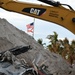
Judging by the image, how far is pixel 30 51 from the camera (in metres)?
17.0

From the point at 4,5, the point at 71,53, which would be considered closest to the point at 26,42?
the point at 4,5

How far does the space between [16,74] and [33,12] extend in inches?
105

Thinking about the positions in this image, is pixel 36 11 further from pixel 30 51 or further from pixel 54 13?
pixel 30 51

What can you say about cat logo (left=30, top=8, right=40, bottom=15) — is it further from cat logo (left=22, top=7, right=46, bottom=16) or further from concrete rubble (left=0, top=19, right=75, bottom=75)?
concrete rubble (left=0, top=19, right=75, bottom=75)

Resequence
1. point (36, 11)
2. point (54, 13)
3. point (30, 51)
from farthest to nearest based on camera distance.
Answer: point (30, 51), point (54, 13), point (36, 11)

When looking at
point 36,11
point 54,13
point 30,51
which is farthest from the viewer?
point 30,51

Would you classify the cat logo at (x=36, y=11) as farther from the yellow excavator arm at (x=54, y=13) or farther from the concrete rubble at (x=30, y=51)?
the concrete rubble at (x=30, y=51)

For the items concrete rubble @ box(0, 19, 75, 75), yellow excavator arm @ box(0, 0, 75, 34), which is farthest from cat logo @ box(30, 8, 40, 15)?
concrete rubble @ box(0, 19, 75, 75)

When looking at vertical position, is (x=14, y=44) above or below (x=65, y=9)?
below

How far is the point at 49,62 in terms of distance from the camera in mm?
16797

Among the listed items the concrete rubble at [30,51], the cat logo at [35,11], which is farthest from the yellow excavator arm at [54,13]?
the concrete rubble at [30,51]

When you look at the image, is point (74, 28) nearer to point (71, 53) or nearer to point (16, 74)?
point (16, 74)

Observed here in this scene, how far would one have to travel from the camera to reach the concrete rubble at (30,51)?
53.8 feet

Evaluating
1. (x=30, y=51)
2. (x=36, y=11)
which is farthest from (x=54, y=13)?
(x=30, y=51)
